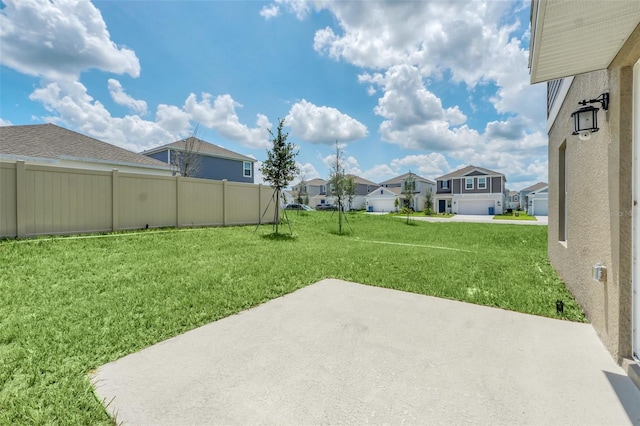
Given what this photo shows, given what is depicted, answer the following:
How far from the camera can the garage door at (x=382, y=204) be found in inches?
1658

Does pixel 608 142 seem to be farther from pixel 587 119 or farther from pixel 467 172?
pixel 467 172

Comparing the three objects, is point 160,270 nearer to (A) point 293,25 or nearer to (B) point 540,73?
(B) point 540,73

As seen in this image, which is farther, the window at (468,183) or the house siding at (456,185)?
the house siding at (456,185)

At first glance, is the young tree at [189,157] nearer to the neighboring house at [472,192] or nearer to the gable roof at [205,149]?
the gable roof at [205,149]

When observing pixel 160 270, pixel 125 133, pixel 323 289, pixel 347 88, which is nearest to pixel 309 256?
pixel 323 289

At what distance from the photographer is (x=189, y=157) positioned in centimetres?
2005

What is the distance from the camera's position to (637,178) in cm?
209

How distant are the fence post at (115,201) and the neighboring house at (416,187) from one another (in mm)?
33303

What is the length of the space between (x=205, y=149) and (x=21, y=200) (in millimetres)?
15879

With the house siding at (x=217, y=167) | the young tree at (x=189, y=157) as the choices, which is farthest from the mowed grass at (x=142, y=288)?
the house siding at (x=217, y=167)

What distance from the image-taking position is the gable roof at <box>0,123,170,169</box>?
10.9 meters

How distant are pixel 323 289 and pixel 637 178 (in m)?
3.60

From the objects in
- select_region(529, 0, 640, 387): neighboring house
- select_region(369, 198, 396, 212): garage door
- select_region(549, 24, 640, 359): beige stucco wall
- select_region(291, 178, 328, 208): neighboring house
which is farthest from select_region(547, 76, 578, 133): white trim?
select_region(291, 178, 328, 208): neighboring house

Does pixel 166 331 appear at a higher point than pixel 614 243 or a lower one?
lower
